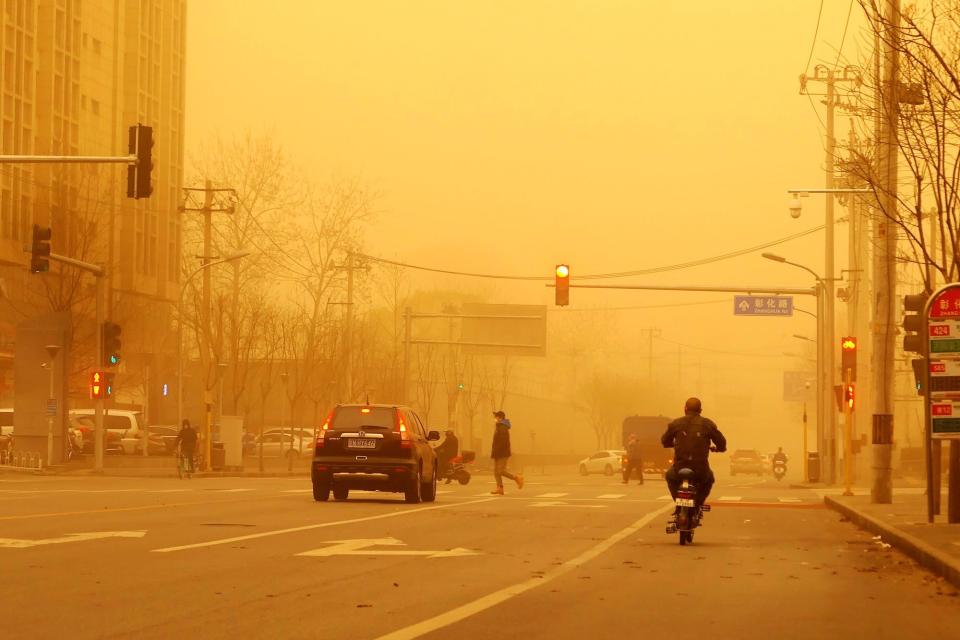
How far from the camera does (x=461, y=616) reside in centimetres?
987

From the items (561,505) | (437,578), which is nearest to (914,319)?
(561,505)

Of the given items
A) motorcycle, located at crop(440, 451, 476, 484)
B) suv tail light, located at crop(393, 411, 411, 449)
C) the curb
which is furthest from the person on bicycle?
the curb

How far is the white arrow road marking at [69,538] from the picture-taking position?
581 inches

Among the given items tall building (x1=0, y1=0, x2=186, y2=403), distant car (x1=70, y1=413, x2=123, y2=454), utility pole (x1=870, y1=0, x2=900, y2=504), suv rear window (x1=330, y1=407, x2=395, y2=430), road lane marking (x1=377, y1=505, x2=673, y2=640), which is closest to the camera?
road lane marking (x1=377, y1=505, x2=673, y2=640)

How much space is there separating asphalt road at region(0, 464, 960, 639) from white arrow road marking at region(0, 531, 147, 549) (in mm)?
39

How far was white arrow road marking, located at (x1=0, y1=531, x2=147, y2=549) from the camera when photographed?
14.8m

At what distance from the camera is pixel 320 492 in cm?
2609

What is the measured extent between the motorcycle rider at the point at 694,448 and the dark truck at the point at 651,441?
44748 millimetres

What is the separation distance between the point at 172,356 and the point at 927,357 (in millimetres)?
79925

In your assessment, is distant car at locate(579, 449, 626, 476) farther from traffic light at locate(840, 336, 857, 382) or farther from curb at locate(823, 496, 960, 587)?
curb at locate(823, 496, 960, 587)

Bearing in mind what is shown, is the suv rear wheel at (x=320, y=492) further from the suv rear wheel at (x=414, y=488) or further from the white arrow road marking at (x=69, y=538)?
the white arrow road marking at (x=69, y=538)

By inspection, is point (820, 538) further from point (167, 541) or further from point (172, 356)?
point (172, 356)

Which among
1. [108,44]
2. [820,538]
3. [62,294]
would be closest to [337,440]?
[820,538]

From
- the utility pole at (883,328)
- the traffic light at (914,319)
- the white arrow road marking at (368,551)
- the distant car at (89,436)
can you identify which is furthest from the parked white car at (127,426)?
the white arrow road marking at (368,551)
